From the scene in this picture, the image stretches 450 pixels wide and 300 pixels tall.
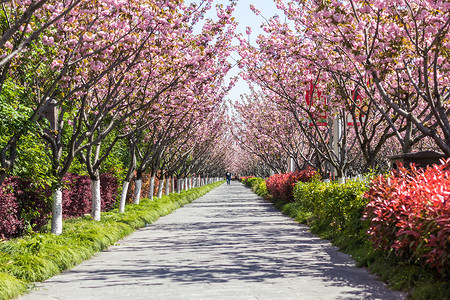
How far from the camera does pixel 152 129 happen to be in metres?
24.2

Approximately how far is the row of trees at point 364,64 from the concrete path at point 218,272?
3103 millimetres

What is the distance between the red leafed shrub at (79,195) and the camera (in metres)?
16.2

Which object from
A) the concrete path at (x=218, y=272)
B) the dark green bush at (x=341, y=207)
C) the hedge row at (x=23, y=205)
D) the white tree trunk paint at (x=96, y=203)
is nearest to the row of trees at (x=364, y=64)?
the dark green bush at (x=341, y=207)

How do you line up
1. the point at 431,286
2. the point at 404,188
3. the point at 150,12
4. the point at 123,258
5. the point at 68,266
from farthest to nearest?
the point at 150,12 → the point at 123,258 → the point at 68,266 → the point at 404,188 → the point at 431,286

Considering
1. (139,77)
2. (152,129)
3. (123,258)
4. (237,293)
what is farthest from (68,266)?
(152,129)

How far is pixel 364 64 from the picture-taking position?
10445 millimetres

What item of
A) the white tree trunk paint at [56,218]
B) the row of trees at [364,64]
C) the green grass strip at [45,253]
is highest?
the row of trees at [364,64]

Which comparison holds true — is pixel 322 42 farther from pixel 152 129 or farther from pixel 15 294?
pixel 152 129

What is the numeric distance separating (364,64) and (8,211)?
7.81 metres

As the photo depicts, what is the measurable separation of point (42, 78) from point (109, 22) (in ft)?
7.50

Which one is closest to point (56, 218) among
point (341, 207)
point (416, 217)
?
point (341, 207)

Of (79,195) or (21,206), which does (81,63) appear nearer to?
(21,206)

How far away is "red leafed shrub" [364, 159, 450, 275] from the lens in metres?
5.73

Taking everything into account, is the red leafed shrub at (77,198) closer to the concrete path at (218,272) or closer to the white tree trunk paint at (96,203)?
the white tree trunk paint at (96,203)
